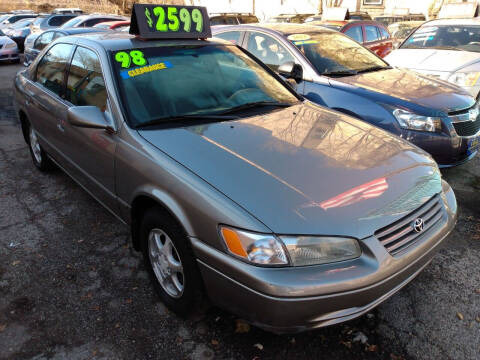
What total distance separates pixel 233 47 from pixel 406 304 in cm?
256

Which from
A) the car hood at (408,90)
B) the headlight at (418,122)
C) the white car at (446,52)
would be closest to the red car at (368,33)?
the white car at (446,52)

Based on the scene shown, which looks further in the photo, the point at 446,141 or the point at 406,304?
Result: the point at 446,141

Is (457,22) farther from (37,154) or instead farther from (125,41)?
(37,154)

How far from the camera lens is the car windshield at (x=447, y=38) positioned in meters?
6.69

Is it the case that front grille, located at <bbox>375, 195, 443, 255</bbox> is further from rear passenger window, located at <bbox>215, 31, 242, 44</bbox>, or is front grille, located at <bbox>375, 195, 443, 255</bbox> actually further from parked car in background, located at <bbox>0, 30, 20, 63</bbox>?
parked car in background, located at <bbox>0, 30, 20, 63</bbox>

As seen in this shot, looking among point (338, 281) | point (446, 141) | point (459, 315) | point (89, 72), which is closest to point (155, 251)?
point (338, 281)

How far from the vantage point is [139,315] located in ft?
8.00

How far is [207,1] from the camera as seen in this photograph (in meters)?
32.5

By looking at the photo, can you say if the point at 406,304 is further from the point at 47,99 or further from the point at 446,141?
the point at 47,99

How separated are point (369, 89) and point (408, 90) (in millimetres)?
459

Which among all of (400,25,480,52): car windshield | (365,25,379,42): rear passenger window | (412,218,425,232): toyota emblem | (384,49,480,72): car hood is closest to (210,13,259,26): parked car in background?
(365,25,379,42): rear passenger window

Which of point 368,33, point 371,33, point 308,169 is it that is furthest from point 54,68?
point 371,33

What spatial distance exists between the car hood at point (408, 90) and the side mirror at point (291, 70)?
0.45 m

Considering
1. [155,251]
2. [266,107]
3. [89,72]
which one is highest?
[89,72]
